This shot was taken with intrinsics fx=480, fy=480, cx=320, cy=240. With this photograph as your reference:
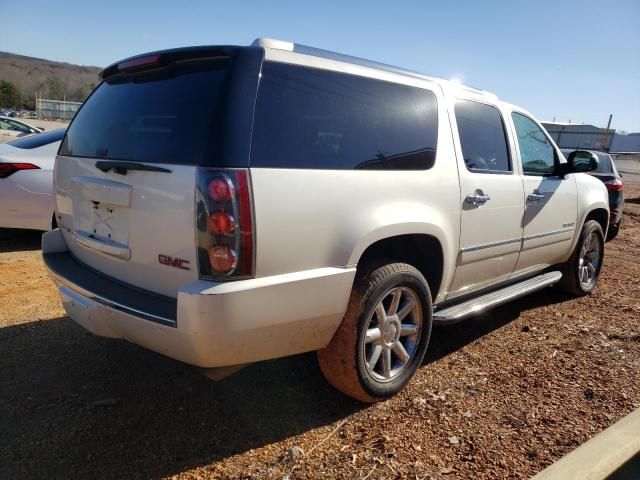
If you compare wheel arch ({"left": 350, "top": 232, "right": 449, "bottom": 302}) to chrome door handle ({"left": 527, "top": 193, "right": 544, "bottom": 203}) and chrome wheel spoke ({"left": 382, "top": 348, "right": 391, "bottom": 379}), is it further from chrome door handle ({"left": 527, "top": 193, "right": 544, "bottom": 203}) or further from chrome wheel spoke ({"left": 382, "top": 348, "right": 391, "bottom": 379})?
chrome door handle ({"left": 527, "top": 193, "right": 544, "bottom": 203})

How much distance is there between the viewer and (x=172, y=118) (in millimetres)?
2328

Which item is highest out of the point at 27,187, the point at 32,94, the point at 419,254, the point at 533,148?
the point at 32,94

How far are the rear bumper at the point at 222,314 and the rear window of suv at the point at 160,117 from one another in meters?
0.64

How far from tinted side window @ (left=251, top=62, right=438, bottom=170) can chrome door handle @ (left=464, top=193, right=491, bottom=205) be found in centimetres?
41

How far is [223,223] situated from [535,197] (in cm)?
291

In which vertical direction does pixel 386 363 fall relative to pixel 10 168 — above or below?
below

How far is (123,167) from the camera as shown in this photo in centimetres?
237

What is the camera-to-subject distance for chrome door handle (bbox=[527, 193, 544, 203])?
390 cm

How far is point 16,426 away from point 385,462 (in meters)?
1.90

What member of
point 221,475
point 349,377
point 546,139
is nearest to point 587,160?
point 546,139

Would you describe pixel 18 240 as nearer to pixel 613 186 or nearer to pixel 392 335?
pixel 392 335

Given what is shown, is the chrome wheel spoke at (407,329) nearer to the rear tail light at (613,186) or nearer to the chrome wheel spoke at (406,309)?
the chrome wheel spoke at (406,309)

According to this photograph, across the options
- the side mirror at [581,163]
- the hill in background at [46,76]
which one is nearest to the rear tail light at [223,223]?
the side mirror at [581,163]

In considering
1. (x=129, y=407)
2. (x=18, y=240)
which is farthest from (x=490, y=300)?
(x=18, y=240)
